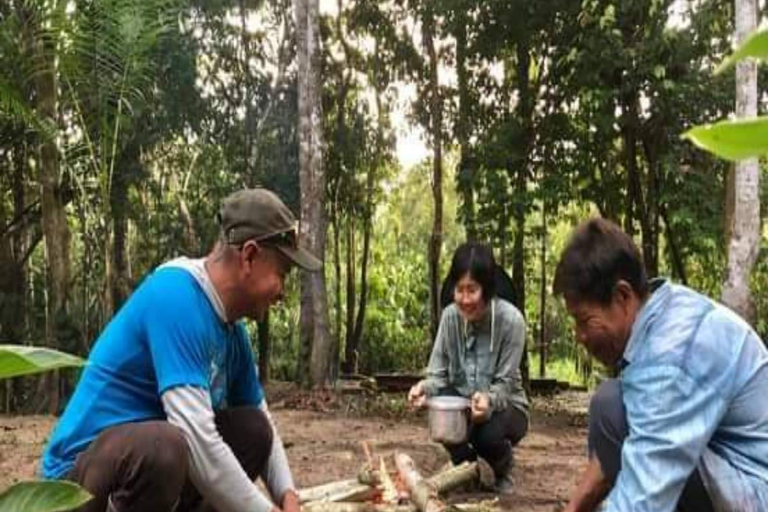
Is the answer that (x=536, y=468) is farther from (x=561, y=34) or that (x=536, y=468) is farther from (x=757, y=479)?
(x=561, y=34)

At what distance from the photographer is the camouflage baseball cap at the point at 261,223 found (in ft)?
7.98

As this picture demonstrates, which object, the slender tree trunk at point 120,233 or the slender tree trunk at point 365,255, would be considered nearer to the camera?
the slender tree trunk at point 120,233

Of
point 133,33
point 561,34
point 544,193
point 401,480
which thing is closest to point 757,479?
point 401,480

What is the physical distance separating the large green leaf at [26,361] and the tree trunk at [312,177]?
304 inches

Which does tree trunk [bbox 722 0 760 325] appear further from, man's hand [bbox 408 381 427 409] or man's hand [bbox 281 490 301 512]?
man's hand [bbox 281 490 301 512]

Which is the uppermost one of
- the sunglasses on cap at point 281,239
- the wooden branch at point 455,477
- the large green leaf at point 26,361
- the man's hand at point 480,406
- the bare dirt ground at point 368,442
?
the sunglasses on cap at point 281,239

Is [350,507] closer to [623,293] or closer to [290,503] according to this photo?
[290,503]

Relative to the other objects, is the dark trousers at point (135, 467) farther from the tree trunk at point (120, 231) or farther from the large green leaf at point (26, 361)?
the tree trunk at point (120, 231)

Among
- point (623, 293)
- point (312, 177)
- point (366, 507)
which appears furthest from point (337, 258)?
point (623, 293)

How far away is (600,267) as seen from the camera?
1957mm

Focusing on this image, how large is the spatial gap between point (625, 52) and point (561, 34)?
3.62 ft

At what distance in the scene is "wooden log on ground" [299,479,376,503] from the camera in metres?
3.68

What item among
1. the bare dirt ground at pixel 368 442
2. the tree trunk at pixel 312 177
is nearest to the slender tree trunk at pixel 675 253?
the bare dirt ground at pixel 368 442

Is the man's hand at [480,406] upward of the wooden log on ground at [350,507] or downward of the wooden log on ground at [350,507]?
upward
